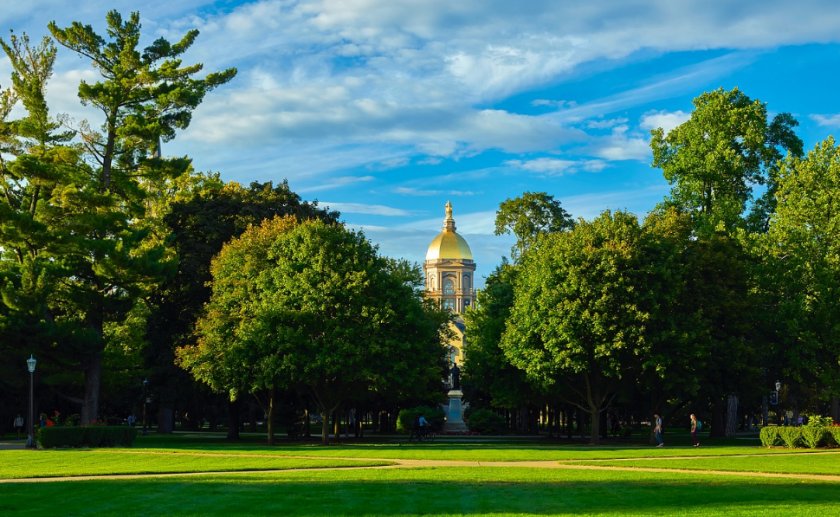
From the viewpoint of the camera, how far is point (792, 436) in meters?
44.2

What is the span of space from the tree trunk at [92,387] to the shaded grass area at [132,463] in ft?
39.3

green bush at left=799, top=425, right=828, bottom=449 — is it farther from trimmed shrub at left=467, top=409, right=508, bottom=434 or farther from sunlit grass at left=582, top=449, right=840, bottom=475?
trimmed shrub at left=467, top=409, right=508, bottom=434

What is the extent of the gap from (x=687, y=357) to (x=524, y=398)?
14091 mm

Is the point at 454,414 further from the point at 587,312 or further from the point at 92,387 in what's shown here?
the point at 92,387

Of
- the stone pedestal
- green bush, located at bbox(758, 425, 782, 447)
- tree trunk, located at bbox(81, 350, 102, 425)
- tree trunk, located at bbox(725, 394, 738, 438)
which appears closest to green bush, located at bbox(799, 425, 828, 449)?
green bush, located at bbox(758, 425, 782, 447)

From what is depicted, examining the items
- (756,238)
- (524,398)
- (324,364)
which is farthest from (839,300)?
(324,364)

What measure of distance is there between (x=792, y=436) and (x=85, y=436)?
107ft

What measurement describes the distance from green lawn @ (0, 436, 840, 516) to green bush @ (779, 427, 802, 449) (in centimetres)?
917

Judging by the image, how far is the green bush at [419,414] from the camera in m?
74.2

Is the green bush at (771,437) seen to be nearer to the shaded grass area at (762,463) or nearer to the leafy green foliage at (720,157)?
the shaded grass area at (762,463)

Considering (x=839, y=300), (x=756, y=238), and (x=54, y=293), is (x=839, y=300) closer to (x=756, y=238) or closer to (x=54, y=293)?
(x=756, y=238)

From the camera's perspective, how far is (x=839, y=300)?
5166 centimetres

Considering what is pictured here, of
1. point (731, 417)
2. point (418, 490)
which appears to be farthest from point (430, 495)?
point (731, 417)

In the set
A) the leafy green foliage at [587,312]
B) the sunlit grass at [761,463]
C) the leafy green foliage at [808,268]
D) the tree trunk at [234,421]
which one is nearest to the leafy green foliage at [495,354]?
the leafy green foliage at [587,312]
